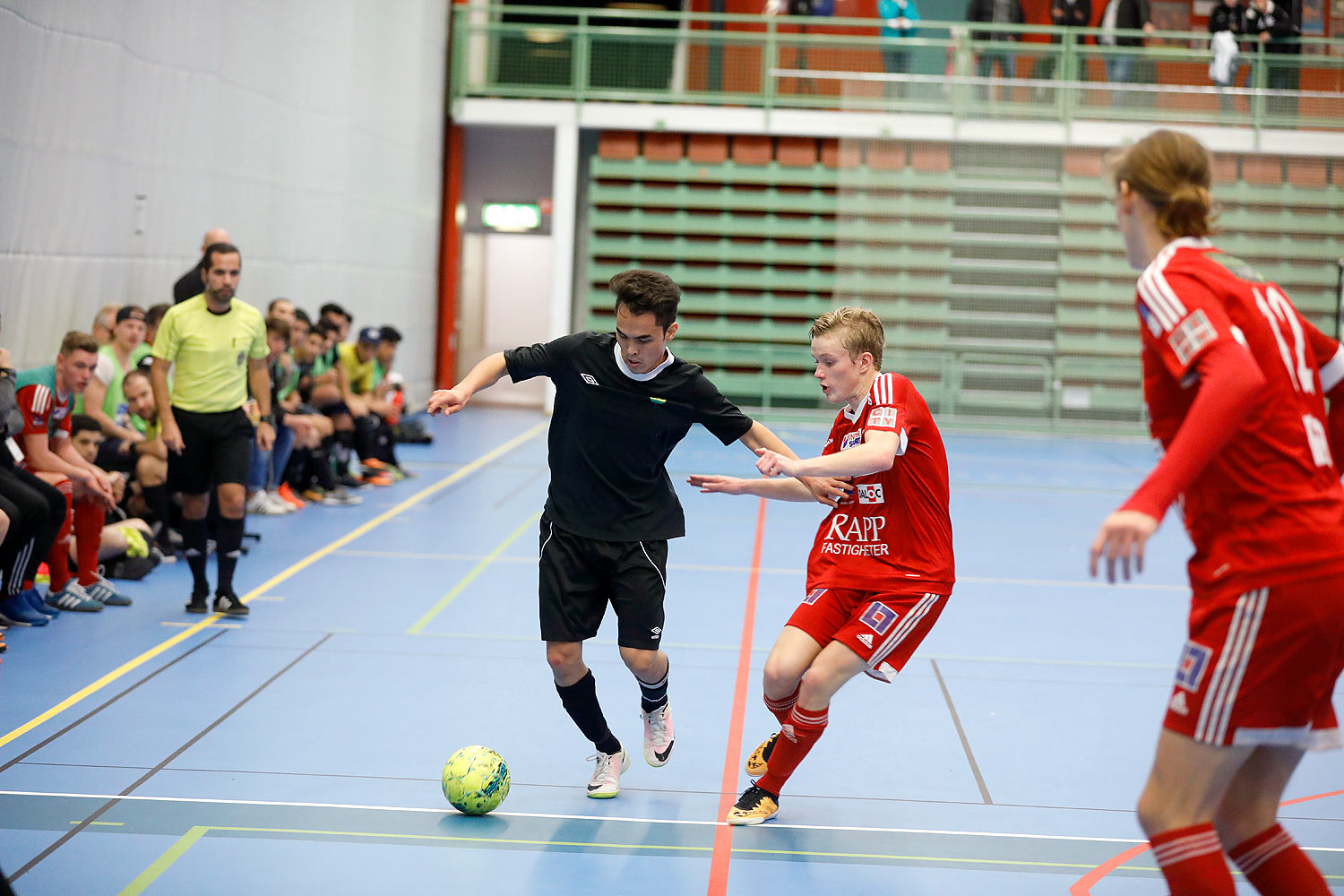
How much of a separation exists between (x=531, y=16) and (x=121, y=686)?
1603cm

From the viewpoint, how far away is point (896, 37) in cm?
1831

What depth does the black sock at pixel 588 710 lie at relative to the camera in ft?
14.1

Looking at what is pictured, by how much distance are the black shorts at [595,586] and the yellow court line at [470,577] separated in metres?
2.70

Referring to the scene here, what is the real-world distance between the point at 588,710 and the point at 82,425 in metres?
4.68

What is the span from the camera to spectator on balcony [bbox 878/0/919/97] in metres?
17.9

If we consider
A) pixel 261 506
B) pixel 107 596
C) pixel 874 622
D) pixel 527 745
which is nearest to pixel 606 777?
pixel 527 745

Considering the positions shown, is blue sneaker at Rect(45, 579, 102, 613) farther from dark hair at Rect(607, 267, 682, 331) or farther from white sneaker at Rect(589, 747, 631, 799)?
dark hair at Rect(607, 267, 682, 331)

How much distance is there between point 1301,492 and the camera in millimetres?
2496

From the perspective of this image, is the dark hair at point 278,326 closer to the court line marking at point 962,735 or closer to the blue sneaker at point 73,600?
the blue sneaker at point 73,600

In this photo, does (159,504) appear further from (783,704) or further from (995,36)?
(995,36)

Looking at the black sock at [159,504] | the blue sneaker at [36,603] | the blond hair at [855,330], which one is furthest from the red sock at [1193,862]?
the black sock at [159,504]

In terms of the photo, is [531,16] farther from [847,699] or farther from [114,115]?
[847,699]

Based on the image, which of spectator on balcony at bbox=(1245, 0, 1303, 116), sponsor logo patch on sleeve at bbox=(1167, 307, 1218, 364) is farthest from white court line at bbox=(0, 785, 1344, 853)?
spectator on balcony at bbox=(1245, 0, 1303, 116)

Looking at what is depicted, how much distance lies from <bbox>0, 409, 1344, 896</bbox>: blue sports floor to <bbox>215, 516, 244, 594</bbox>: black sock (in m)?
0.25
